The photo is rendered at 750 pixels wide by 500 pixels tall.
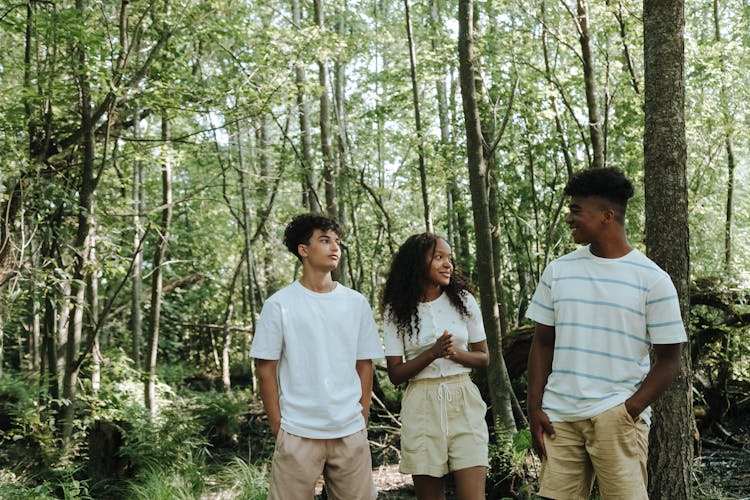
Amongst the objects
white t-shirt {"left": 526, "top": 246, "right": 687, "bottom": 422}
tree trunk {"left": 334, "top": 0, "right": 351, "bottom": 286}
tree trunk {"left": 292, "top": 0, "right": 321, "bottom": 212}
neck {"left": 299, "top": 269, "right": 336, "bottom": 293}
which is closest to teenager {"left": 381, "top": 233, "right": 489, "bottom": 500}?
neck {"left": 299, "top": 269, "right": 336, "bottom": 293}

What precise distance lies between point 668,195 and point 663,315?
1.78 m

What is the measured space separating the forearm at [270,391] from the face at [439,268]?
3.10 feet

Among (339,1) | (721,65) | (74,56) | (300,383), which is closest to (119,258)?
(74,56)

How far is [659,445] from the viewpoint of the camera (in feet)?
14.4

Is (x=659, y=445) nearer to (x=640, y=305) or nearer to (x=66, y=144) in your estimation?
(x=640, y=305)

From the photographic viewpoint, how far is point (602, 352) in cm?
278

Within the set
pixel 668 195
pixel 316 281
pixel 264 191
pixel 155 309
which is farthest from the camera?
pixel 264 191

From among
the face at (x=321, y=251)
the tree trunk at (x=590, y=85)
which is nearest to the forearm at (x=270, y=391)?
the face at (x=321, y=251)

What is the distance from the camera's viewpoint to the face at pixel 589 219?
289 centimetres

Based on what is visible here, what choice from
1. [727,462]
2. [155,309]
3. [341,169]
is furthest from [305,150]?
[727,462]

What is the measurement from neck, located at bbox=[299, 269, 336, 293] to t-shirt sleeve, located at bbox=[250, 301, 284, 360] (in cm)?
21

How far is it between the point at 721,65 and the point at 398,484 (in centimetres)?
789

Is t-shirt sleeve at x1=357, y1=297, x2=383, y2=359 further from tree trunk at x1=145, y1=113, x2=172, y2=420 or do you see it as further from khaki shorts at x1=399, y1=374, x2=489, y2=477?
tree trunk at x1=145, y1=113, x2=172, y2=420

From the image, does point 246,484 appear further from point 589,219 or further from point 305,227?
point 589,219
